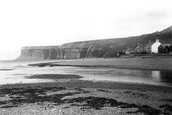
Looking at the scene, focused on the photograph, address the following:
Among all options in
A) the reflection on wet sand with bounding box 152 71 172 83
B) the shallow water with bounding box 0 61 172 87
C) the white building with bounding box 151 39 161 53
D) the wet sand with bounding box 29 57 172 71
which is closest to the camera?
the reflection on wet sand with bounding box 152 71 172 83

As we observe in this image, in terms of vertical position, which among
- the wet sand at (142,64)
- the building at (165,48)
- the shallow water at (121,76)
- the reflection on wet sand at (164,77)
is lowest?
the shallow water at (121,76)

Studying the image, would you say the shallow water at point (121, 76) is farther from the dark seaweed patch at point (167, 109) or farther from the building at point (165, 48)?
the building at point (165, 48)

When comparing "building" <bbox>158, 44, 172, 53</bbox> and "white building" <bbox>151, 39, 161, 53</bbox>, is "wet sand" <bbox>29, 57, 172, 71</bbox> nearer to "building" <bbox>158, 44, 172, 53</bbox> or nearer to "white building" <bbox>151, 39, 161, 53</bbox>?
"building" <bbox>158, 44, 172, 53</bbox>

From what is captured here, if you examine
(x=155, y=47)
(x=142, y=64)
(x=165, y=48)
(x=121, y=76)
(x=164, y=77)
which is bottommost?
(x=121, y=76)

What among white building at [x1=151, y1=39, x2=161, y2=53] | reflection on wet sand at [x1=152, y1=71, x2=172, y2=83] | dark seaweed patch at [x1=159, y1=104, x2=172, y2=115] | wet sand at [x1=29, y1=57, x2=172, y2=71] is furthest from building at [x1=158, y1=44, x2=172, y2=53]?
dark seaweed patch at [x1=159, y1=104, x2=172, y2=115]

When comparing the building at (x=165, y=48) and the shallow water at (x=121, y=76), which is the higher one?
the building at (x=165, y=48)

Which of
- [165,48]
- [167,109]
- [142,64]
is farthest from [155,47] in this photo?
[167,109]

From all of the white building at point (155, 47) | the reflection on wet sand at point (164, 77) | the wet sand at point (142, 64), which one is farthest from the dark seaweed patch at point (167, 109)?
the white building at point (155, 47)

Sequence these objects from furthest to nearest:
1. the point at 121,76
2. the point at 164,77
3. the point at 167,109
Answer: the point at 121,76 < the point at 164,77 < the point at 167,109

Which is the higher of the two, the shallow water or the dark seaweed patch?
the dark seaweed patch

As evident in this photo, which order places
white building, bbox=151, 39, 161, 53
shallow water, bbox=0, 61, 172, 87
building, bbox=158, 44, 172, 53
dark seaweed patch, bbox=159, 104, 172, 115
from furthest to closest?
white building, bbox=151, 39, 161, 53, building, bbox=158, 44, 172, 53, shallow water, bbox=0, 61, 172, 87, dark seaweed patch, bbox=159, 104, 172, 115

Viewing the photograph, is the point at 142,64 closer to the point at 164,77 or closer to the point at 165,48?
the point at 164,77
